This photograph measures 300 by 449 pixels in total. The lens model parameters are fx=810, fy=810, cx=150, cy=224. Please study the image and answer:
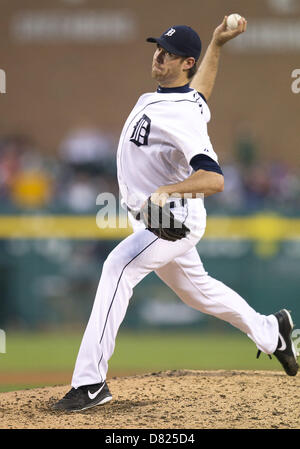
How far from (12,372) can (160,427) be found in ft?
14.5

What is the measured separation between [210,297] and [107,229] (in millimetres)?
5573

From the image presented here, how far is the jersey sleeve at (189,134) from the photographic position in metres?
3.76

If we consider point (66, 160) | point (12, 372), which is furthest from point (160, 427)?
point (66, 160)

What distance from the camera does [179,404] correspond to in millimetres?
4039

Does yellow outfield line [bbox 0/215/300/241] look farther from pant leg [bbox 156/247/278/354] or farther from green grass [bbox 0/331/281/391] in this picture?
pant leg [bbox 156/247/278/354]

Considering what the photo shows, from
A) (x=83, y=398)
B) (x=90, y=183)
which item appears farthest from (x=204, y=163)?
(x=90, y=183)

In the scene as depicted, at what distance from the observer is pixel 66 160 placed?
12.1 meters

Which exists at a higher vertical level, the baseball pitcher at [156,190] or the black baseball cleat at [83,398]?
the baseball pitcher at [156,190]

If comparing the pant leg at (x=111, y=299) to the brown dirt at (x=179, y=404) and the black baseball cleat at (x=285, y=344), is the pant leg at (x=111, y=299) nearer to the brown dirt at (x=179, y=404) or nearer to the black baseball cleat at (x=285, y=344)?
the brown dirt at (x=179, y=404)

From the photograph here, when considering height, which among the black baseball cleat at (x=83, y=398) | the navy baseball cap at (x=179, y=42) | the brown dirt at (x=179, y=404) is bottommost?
the brown dirt at (x=179, y=404)

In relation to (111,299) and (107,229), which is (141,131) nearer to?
(111,299)

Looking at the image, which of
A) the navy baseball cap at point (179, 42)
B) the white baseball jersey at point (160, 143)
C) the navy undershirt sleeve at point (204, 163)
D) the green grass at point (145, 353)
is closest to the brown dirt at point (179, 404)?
the white baseball jersey at point (160, 143)

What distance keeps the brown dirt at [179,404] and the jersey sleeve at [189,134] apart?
3.97ft

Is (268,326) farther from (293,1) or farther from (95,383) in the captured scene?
(293,1)
